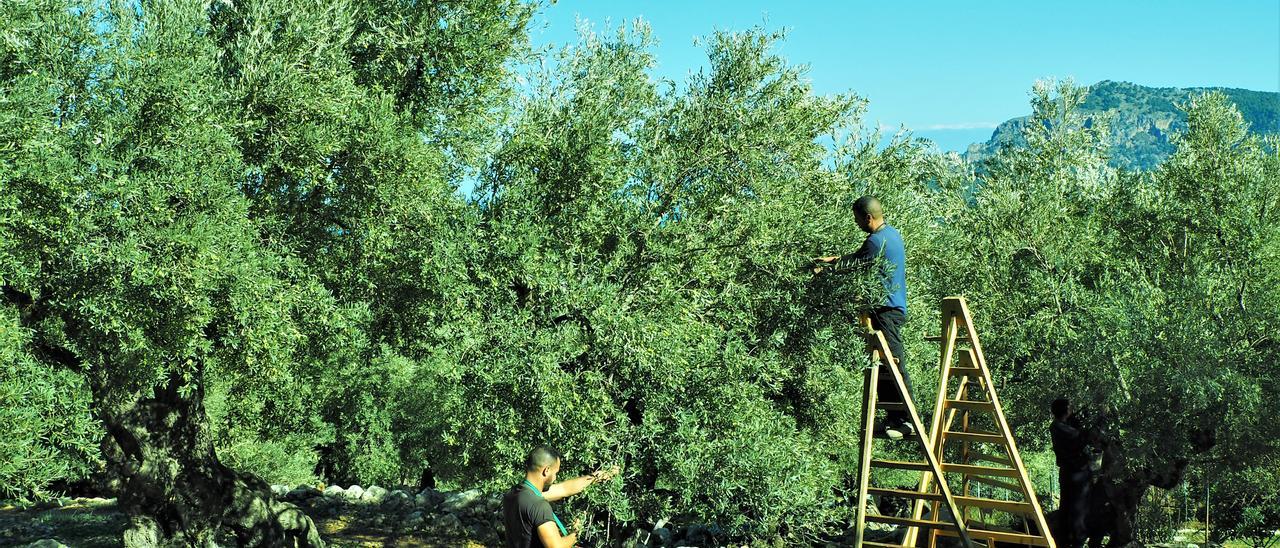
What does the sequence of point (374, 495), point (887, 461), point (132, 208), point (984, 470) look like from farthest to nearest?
point (374, 495), point (132, 208), point (887, 461), point (984, 470)

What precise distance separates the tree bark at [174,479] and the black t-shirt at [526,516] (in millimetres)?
9423

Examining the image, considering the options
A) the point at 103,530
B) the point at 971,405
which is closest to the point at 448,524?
the point at 103,530

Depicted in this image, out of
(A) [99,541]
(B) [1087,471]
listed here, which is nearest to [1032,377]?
(B) [1087,471]

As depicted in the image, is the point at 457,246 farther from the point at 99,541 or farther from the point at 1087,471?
the point at 99,541

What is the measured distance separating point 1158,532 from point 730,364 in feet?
42.9

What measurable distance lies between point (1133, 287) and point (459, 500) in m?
17.9

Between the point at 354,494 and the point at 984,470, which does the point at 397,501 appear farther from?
the point at 984,470

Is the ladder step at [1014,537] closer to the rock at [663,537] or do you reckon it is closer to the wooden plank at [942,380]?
the wooden plank at [942,380]

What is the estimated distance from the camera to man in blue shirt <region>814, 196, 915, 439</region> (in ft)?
30.7

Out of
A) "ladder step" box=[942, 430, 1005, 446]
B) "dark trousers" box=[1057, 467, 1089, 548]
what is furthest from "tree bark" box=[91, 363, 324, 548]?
"dark trousers" box=[1057, 467, 1089, 548]

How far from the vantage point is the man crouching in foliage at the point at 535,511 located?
7.25 m

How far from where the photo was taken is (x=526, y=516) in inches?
291

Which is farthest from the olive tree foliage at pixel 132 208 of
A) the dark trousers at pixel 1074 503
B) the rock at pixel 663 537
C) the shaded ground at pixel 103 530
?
the rock at pixel 663 537

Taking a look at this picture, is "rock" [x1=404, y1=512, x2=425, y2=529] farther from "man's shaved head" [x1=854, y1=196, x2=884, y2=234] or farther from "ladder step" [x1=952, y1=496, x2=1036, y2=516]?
"man's shaved head" [x1=854, y1=196, x2=884, y2=234]
